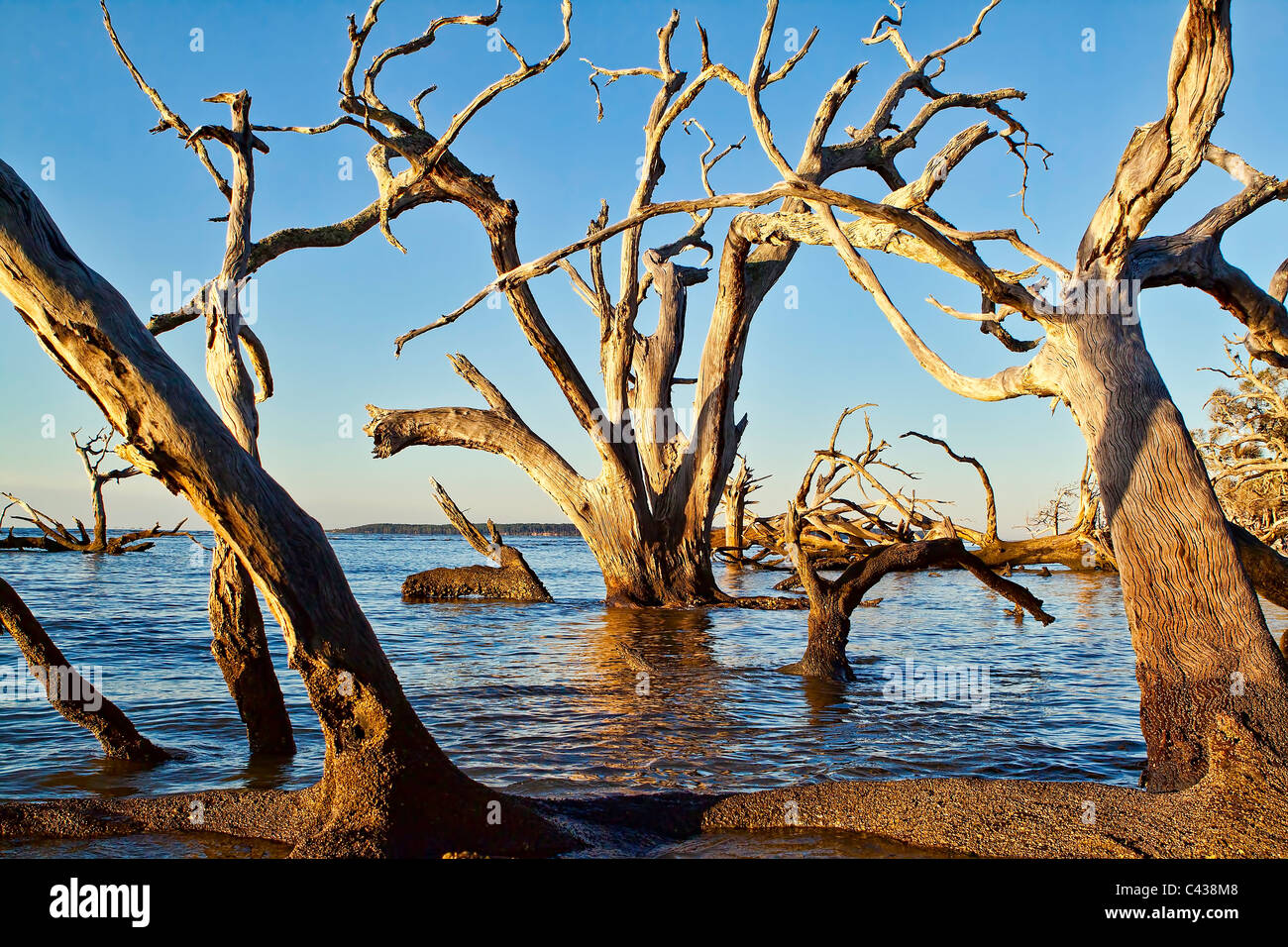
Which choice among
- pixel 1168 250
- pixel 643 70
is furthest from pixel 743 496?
pixel 1168 250

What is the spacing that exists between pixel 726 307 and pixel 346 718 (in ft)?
36.1

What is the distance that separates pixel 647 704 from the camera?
7.27 metres

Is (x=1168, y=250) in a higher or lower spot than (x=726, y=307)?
lower

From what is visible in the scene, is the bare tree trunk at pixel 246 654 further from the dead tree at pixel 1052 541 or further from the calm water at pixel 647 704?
the dead tree at pixel 1052 541

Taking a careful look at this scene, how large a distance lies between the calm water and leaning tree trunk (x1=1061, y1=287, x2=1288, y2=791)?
4.15 feet

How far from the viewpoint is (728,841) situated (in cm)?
370

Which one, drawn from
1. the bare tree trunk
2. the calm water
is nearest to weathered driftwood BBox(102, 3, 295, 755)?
the bare tree trunk

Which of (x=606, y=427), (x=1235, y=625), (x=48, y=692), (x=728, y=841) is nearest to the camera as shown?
(x=728, y=841)

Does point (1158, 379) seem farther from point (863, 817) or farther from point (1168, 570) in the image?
point (863, 817)

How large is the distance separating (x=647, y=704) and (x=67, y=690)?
406cm

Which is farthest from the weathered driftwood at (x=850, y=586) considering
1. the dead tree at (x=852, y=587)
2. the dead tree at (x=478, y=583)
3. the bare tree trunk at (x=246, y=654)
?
the dead tree at (x=478, y=583)

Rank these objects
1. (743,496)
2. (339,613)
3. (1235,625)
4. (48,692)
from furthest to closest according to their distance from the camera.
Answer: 1. (743,496)
2. (48,692)
3. (1235,625)
4. (339,613)

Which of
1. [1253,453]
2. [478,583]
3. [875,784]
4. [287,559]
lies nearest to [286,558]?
[287,559]

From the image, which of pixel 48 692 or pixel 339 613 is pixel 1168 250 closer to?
pixel 339 613
